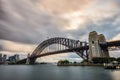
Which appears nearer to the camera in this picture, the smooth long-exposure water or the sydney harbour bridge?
the smooth long-exposure water

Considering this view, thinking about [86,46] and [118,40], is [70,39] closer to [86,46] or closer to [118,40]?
[86,46]

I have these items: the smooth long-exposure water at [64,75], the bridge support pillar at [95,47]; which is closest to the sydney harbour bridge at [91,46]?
the bridge support pillar at [95,47]

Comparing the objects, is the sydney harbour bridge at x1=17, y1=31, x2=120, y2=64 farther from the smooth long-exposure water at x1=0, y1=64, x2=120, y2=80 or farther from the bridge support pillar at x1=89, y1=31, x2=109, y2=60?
the smooth long-exposure water at x1=0, y1=64, x2=120, y2=80

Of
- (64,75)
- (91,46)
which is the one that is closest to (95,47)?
(91,46)

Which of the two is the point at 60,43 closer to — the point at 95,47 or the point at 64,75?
the point at 95,47

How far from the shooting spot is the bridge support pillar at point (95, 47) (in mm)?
96125

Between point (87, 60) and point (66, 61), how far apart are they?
21094mm

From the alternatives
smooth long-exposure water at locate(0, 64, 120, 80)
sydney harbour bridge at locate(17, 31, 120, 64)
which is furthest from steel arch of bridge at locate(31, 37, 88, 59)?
smooth long-exposure water at locate(0, 64, 120, 80)

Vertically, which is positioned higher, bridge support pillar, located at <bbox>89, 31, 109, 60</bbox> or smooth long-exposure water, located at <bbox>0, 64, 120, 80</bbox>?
bridge support pillar, located at <bbox>89, 31, 109, 60</bbox>

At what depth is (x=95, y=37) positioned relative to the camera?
100m

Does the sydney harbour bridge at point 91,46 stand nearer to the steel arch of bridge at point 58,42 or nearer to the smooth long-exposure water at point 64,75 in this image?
the steel arch of bridge at point 58,42

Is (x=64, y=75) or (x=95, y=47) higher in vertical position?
(x=95, y=47)

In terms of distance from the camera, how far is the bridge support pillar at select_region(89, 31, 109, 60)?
96.1 meters

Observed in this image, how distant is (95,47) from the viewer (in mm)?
96812
